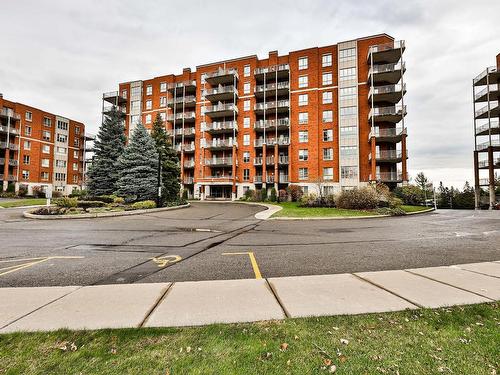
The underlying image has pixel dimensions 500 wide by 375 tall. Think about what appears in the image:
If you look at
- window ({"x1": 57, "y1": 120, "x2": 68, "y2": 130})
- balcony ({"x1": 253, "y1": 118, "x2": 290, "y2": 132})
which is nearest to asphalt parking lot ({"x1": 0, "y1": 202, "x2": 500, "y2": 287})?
balcony ({"x1": 253, "y1": 118, "x2": 290, "y2": 132})

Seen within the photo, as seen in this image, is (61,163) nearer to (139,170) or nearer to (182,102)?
(182,102)

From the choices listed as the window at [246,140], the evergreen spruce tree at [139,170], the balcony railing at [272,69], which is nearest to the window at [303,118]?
the balcony railing at [272,69]

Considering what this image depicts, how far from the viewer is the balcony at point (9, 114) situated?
4988 cm

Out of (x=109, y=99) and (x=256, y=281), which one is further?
(x=109, y=99)

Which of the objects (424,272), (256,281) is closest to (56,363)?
(256,281)

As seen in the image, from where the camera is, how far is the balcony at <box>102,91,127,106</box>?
2100 inches

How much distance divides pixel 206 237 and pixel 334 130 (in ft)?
120

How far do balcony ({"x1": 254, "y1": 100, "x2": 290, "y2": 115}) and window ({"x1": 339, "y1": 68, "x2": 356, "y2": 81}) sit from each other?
31.4 ft

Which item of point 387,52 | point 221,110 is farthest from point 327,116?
point 221,110

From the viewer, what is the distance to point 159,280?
495 centimetres

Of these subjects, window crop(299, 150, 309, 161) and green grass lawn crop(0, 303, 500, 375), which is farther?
window crop(299, 150, 309, 161)

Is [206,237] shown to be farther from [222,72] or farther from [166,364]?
[222,72]

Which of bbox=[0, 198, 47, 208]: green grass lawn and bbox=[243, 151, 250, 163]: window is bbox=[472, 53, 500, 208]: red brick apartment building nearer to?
bbox=[243, 151, 250, 163]: window

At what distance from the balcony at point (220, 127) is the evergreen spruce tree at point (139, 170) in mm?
17653
